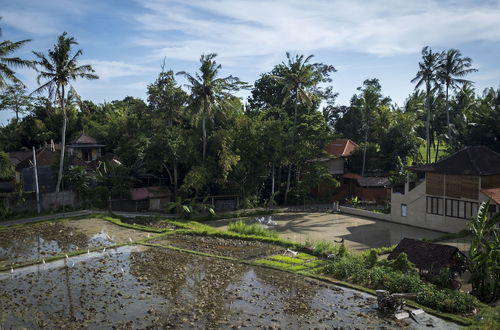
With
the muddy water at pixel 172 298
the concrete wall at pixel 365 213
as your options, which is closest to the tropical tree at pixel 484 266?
the muddy water at pixel 172 298

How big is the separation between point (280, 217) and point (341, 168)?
43.8 ft

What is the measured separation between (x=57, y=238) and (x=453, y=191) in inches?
1041

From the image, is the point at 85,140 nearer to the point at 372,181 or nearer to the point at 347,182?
the point at 347,182

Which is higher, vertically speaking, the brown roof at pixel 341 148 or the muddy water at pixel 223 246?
the brown roof at pixel 341 148

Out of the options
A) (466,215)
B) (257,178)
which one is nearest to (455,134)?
(466,215)

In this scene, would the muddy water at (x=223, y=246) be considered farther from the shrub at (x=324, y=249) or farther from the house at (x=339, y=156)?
the house at (x=339, y=156)

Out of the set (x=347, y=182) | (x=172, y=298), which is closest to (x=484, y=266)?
(x=172, y=298)

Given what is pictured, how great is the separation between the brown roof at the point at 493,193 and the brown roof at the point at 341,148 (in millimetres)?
19364

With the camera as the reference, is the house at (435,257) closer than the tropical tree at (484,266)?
No

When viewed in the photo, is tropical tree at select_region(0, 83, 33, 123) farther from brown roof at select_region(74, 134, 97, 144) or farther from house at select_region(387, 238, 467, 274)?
house at select_region(387, 238, 467, 274)

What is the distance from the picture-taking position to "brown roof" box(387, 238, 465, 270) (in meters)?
19.1

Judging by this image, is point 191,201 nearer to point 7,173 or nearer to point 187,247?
point 187,247

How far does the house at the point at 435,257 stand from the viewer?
62.6ft

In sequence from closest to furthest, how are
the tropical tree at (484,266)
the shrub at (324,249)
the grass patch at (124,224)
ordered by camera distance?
the tropical tree at (484,266) < the shrub at (324,249) < the grass patch at (124,224)
